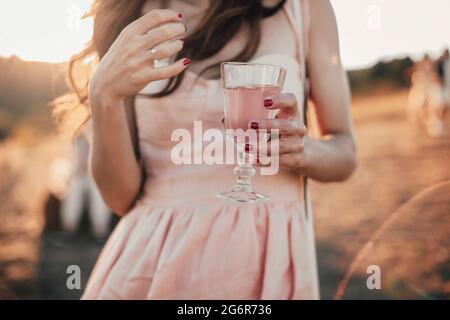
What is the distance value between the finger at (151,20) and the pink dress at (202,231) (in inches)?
13.8

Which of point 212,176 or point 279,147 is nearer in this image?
point 279,147

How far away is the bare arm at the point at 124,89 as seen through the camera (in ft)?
5.00

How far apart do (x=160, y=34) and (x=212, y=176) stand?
1.55 ft

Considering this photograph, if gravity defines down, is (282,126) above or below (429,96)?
below

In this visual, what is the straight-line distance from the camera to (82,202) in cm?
793

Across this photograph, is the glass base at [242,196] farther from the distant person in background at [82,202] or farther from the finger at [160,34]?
the distant person in background at [82,202]

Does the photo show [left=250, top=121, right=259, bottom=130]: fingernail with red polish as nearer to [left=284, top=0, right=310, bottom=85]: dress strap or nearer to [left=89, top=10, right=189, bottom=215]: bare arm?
[left=89, top=10, right=189, bottom=215]: bare arm

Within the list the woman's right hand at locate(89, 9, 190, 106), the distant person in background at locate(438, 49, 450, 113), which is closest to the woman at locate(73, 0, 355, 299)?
the woman's right hand at locate(89, 9, 190, 106)

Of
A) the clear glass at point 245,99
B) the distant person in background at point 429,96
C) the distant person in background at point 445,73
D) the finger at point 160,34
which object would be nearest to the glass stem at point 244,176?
the clear glass at point 245,99

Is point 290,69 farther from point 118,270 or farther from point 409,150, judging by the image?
point 409,150

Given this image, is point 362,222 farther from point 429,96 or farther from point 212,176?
point 212,176

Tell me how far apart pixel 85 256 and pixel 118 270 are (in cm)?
526

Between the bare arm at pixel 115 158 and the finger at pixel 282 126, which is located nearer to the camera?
the finger at pixel 282 126

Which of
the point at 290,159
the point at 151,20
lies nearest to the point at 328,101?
the point at 290,159
